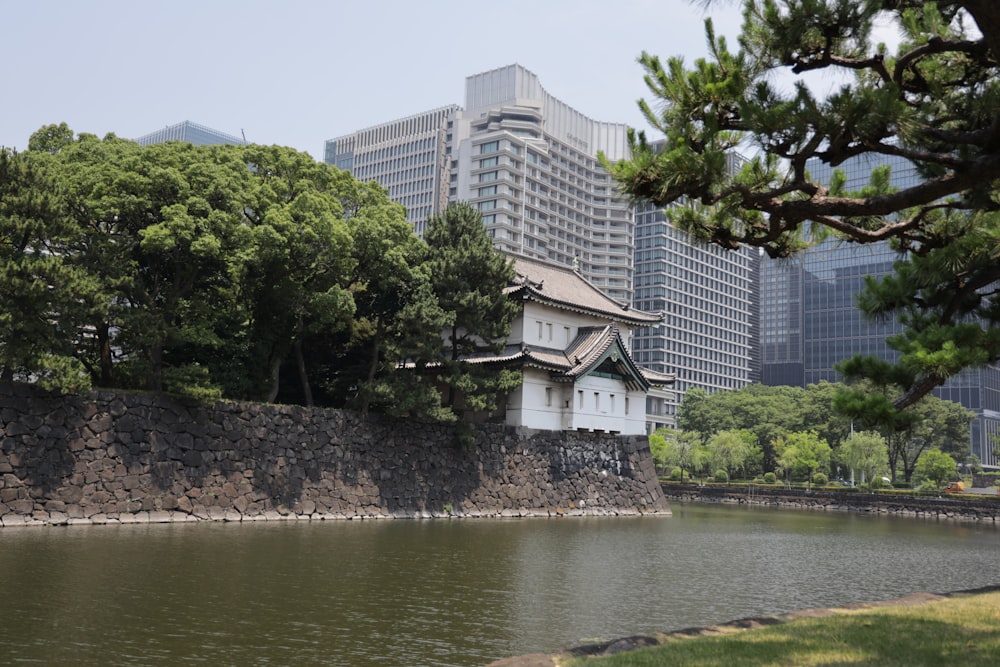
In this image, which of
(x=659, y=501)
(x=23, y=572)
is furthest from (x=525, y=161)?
(x=23, y=572)

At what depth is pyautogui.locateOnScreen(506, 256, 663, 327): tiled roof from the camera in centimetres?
3603

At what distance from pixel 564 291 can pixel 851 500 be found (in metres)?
29.6

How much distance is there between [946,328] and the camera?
8.20m

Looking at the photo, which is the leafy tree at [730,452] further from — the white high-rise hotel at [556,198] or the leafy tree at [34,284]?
the leafy tree at [34,284]

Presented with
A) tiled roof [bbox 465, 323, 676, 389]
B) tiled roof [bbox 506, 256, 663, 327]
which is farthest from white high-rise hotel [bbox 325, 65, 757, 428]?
tiled roof [bbox 465, 323, 676, 389]

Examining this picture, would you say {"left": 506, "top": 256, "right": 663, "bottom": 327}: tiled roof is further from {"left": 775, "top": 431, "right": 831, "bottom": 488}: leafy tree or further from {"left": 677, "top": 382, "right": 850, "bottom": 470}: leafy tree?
{"left": 677, "top": 382, "right": 850, "bottom": 470}: leafy tree

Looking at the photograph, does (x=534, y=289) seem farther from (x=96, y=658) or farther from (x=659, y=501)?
(x=96, y=658)

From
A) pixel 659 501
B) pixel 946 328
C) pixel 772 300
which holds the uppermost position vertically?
pixel 772 300

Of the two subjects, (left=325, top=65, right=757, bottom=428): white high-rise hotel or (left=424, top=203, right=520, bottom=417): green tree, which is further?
(left=325, top=65, right=757, bottom=428): white high-rise hotel

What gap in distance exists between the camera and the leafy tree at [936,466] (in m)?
67.4

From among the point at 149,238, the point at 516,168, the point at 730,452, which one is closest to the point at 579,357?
Answer: the point at 149,238

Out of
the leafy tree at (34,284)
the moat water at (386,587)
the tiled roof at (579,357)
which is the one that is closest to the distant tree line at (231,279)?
the leafy tree at (34,284)

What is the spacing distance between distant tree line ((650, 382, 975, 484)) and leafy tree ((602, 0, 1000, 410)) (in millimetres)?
57780

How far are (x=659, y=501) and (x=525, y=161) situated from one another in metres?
76.9
